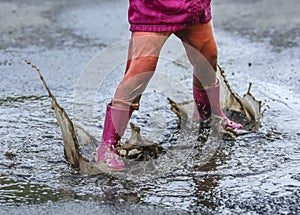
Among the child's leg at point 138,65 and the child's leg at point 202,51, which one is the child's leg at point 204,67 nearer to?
the child's leg at point 202,51

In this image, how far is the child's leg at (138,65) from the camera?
11.2 feet

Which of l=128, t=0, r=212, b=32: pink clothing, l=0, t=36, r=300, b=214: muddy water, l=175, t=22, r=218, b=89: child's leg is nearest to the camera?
l=0, t=36, r=300, b=214: muddy water

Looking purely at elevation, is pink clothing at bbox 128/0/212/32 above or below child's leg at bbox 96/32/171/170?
above

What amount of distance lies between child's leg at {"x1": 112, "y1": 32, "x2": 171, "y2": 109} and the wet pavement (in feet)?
1.43

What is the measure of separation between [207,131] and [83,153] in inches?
30.2

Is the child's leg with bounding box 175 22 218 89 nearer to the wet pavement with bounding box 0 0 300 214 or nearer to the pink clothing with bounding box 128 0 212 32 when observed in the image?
the pink clothing with bounding box 128 0 212 32

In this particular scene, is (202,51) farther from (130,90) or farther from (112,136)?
(112,136)

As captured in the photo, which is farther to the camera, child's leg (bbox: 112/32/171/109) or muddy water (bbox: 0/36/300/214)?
child's leg (bbox: 112/32/171/109)

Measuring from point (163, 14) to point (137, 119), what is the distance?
99 cm

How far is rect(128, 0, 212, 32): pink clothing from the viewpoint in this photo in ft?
10.9

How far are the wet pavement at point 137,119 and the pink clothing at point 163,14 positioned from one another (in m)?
0.73

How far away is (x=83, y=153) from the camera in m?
3.62

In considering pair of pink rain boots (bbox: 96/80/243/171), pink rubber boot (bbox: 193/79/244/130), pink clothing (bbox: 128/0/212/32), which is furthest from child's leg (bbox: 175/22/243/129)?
pair of pink rain boots (bbox: 96/80/243/171)

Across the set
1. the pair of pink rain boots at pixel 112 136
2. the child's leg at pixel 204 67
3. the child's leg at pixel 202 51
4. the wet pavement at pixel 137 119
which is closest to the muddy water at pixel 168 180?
the wet pavement at pixel 137 119
